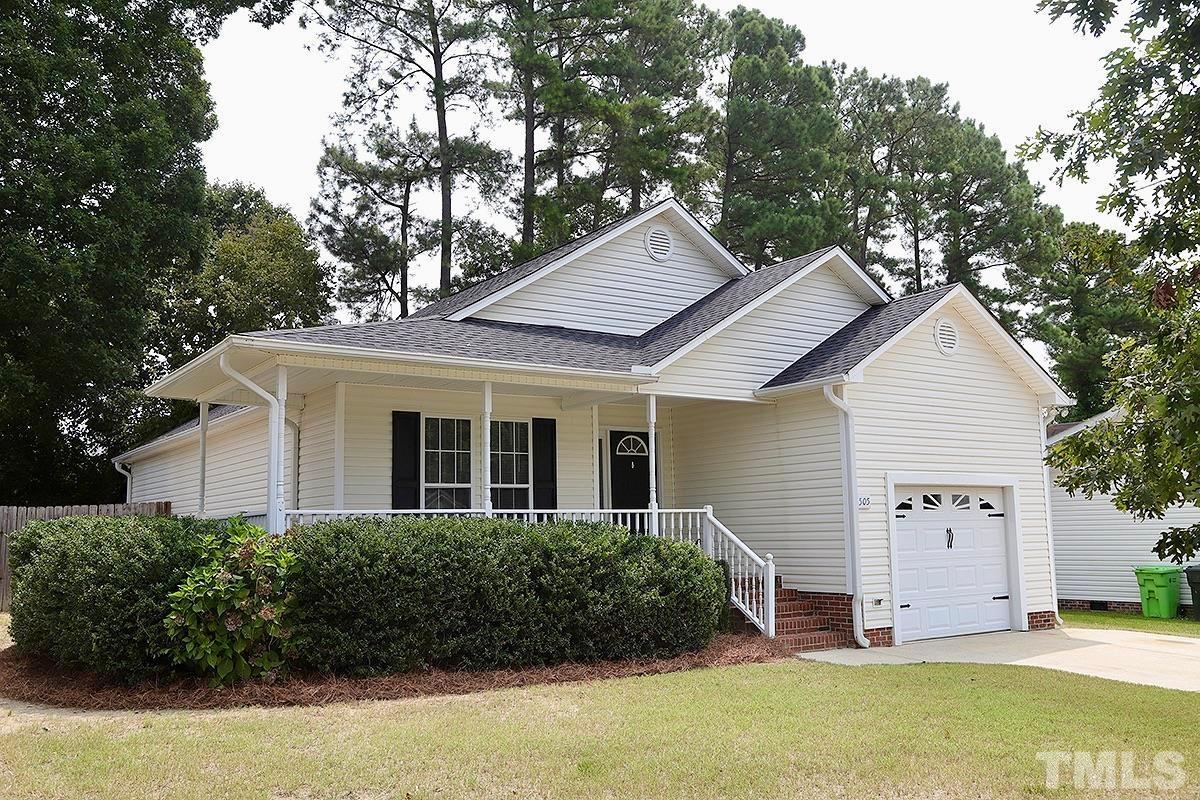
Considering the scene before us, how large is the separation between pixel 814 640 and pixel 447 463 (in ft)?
18.5

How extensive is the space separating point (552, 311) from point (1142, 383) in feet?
33.6

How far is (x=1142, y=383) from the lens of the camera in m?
A: 6.61

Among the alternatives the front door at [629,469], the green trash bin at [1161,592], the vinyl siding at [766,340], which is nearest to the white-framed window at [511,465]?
the front door at [629,469]

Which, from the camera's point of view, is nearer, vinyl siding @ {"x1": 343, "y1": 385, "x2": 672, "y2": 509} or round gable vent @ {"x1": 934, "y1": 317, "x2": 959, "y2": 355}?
vinyl siding @ {"x1": 343, "y1": 385, "x2": 672, "y2": 509}

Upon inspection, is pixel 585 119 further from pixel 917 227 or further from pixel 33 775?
pixel 33 775

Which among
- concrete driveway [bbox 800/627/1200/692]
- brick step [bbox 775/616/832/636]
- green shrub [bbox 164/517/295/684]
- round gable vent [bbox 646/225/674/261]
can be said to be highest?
round gable vent [bbox 646/225/674/261]

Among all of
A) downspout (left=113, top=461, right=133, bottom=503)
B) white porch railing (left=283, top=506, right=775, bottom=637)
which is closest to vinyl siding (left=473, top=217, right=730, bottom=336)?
white porch railing (left=283, top=506, right=775, bottom=637)

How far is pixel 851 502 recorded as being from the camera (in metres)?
13.3

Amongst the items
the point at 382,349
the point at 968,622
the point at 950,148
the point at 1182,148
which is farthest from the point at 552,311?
the point at 950,148

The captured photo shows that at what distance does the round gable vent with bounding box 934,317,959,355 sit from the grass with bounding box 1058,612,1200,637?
18.0ft

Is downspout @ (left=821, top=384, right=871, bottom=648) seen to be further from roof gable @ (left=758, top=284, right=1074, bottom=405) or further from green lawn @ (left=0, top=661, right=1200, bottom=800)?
green lawn @ (left=0, top=661, right=1200, bottom=800)

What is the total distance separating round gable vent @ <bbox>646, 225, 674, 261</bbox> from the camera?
16859 millimetres

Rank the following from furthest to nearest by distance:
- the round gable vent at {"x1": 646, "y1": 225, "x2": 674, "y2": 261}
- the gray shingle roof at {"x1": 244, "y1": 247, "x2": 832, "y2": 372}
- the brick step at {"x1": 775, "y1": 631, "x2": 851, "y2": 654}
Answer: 1. the round gable vent at {"x1": 646, "y1": 225, "x2": 674, "y2": 261}
2. the brick step at {"x1": 775, "y1": 631, "x2": 851, "y2": 654}
3. the gray shingle roof at {"x1": 244, "y1": 247, "x2": 832, "y2": 372}

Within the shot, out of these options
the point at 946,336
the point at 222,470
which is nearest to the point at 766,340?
the point at 946,336
